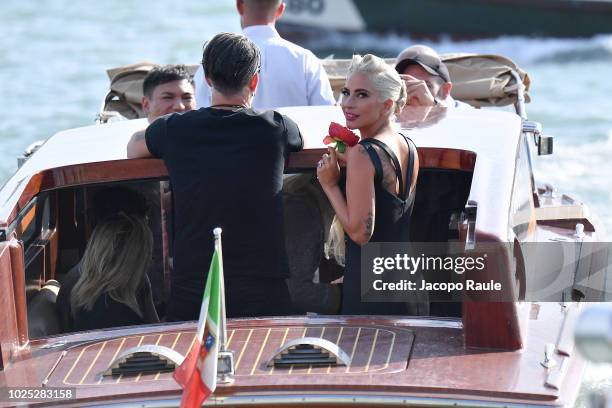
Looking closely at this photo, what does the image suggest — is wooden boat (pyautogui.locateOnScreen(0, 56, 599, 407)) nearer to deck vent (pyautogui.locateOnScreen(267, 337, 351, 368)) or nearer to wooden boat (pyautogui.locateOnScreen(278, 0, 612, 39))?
deck vent (pyautogui.locateOnScreen(267, 337, 351, 368))

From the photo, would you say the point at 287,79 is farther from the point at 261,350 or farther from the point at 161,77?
the point at 261,350

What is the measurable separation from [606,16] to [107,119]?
1316cm

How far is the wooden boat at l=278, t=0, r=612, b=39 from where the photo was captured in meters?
17.5

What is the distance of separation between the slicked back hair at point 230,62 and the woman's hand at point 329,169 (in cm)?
36

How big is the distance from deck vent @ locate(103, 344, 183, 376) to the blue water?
575cm

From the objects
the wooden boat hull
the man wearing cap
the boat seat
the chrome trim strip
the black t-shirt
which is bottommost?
the boat seat

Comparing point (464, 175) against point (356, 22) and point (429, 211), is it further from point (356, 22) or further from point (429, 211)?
point (356, 22)

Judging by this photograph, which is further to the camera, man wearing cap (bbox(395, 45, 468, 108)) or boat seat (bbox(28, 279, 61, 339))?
man wearing cap (bbox(395, 45, 468, 108))

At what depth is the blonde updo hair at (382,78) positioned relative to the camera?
3.63m

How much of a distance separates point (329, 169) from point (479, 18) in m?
14.4

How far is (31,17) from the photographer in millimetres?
20203

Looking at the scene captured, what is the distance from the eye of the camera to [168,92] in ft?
16.5

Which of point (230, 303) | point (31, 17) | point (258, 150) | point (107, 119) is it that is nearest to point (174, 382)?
point (230, 303)

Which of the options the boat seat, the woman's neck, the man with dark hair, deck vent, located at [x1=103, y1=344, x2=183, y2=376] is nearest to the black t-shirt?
the woman's neck
